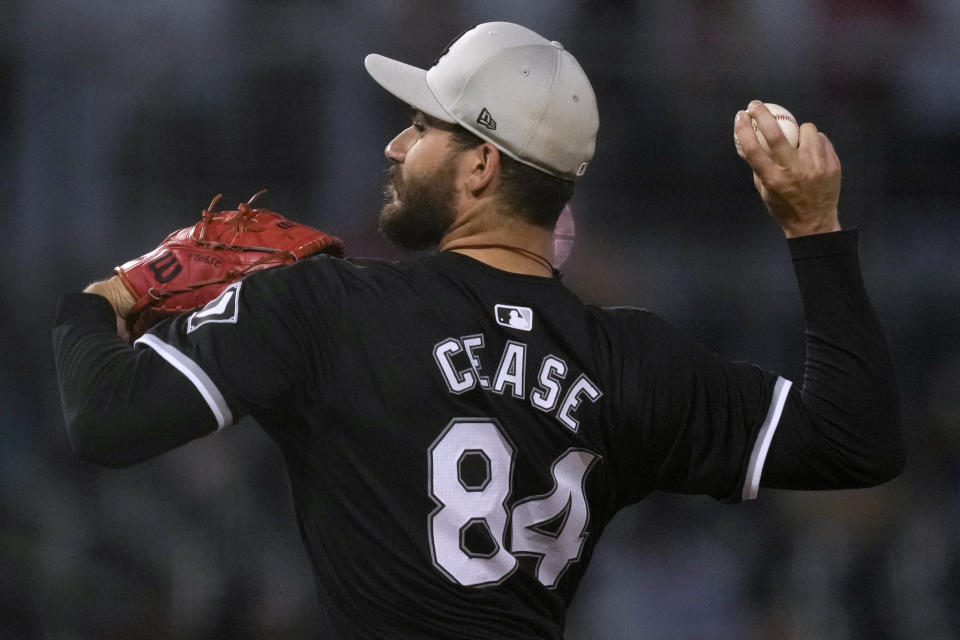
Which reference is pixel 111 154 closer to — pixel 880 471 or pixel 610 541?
pixel 610 541

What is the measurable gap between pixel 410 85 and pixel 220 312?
1.78 ft

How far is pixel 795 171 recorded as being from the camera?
69.5 inches

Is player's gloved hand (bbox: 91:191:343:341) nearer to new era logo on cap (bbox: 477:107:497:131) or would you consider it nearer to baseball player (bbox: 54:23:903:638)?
baseball player (bbox: 54:23:903:638)

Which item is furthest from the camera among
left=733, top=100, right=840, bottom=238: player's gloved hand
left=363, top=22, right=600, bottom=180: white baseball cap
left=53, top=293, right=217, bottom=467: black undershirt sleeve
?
left=363, top=22, right=600, bottom=180: white baseball cap

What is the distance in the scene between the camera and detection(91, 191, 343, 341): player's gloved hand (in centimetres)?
187

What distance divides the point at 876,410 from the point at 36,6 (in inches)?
194

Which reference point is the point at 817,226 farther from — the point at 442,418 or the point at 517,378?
the point at 442,418

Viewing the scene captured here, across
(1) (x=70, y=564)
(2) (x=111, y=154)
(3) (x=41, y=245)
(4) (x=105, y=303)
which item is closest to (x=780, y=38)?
(2) (x=111, y=154)

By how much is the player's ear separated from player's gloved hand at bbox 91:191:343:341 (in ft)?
0.96

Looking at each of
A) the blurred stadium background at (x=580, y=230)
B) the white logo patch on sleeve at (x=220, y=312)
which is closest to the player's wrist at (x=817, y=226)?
the white logo patch on sleeve at (x=220, y=312)

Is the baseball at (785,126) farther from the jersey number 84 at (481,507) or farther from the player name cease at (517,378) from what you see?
the jersey number 84 at (481,507)

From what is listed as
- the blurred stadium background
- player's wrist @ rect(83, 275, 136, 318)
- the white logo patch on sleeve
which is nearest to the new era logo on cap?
the white logo patch on sleeve

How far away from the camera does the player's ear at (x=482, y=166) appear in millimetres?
1880

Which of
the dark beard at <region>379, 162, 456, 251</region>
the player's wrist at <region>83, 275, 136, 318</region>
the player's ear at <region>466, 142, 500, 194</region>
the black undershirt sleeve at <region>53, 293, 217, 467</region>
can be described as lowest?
the black undershirt sleeve at <region>53, 293, 217, 467</region>
